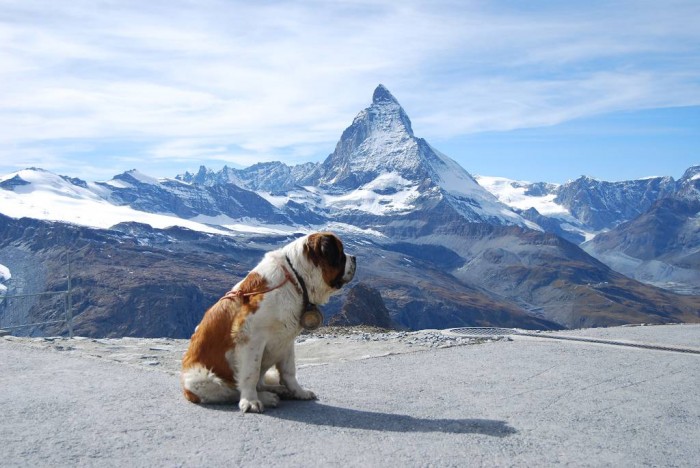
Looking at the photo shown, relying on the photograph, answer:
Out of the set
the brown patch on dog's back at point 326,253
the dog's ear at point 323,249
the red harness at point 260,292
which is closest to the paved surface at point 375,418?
the red harness at point 260,292

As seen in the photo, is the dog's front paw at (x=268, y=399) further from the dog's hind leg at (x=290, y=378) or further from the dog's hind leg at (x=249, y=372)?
the dog's hind leg at (x=290, y=378)

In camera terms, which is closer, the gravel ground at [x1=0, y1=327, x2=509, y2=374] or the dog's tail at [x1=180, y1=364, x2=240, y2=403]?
the dog's tail at [x1=180, y1=364, x2=240, y2=403]

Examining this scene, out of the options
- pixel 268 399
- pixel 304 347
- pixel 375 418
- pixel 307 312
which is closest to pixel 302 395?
pixel 268 399

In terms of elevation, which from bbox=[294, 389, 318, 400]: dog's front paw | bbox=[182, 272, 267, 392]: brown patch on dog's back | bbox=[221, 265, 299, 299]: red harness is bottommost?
bbox=[294, 389, 318, 400]: dog's front paw

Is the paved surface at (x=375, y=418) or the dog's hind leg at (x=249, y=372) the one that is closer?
the paved surface at (x=375, y=418)

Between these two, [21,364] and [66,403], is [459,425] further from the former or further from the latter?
[21,364]

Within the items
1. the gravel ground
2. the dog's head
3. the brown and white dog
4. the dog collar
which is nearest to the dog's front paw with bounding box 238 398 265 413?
the brown and white dog

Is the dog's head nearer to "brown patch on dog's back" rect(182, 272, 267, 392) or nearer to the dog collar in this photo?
the dog collar

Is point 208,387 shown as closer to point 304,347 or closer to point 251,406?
point 251,406
